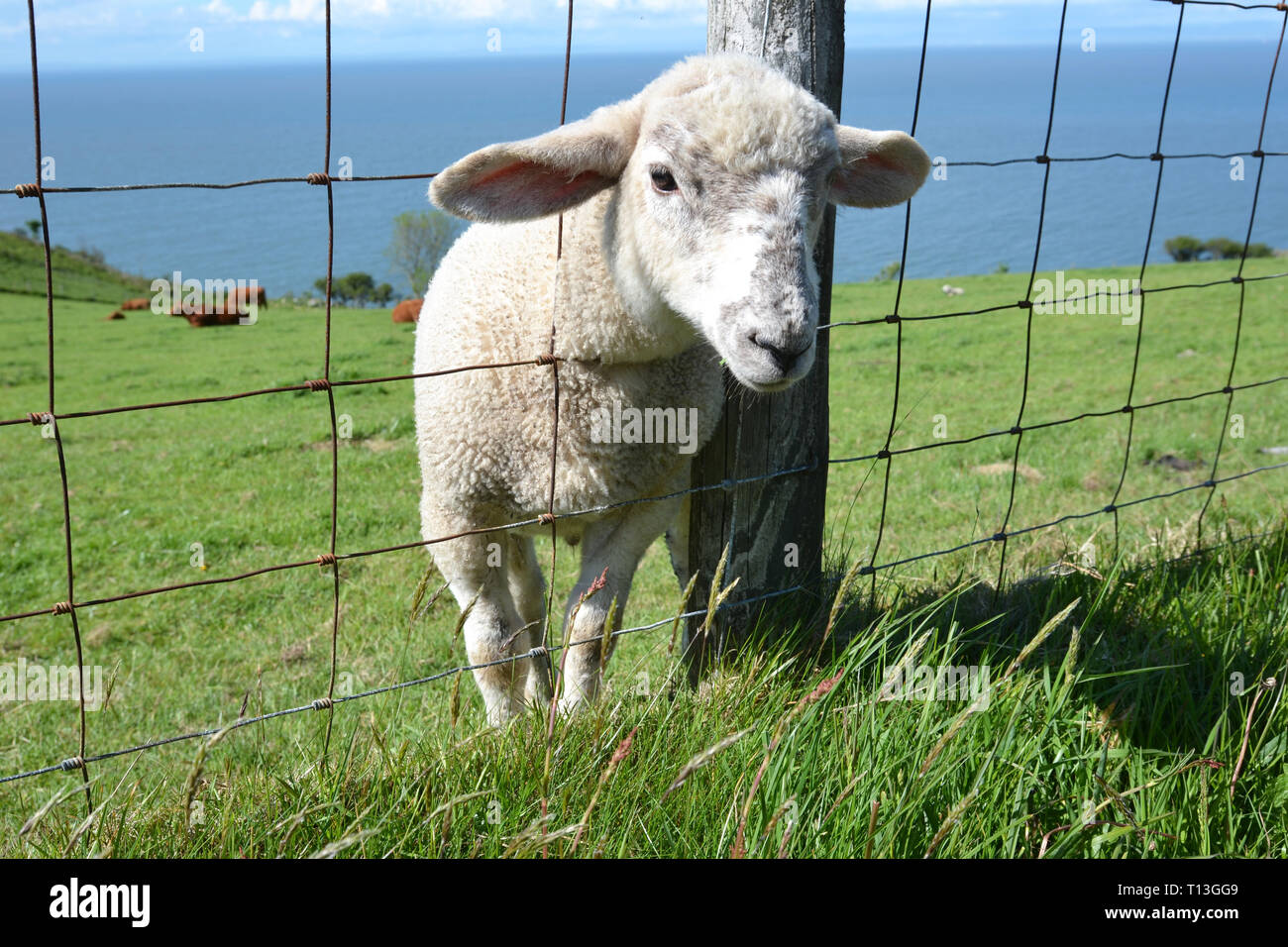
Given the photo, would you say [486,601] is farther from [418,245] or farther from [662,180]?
[418,245]

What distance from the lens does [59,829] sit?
1891 mm

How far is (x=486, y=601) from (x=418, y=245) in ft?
49.7

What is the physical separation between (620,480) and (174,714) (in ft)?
6.25

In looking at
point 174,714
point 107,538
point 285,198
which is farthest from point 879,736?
point 285,198

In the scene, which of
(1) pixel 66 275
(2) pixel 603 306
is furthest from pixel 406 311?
(1) pixel 66 275

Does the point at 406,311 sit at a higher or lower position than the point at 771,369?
lower

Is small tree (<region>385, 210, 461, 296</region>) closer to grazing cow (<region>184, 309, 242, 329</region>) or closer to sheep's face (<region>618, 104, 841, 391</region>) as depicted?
grazing cow (<region>184, 309, 242, 329</region>)

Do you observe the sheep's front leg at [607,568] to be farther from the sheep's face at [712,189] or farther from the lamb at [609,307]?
the sheep's face at [712,189]

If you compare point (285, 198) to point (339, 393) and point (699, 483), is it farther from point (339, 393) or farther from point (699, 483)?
point (699, 483)

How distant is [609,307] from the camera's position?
2.60 metres

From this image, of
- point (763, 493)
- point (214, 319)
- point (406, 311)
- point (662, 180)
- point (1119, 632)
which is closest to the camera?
point (662, 180)

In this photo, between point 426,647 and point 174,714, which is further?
point 426,647

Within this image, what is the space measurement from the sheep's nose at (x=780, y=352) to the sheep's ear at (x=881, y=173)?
0.68 meters

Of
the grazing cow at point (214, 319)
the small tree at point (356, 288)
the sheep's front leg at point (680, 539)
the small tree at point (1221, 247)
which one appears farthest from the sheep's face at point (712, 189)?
the small tree at point (1221, 247)
